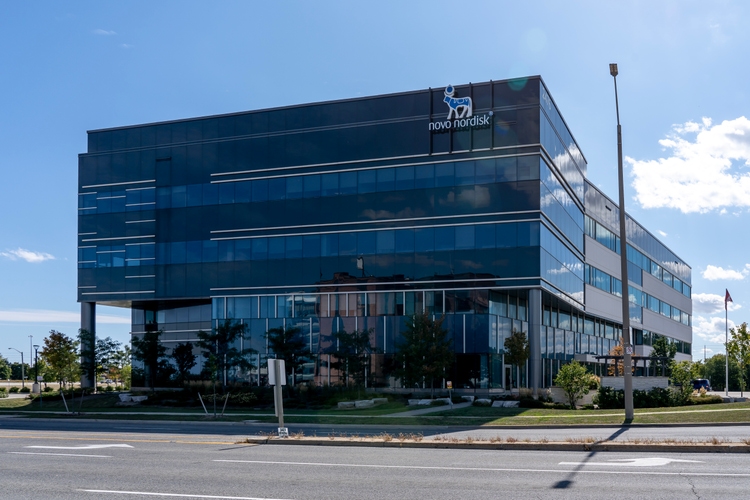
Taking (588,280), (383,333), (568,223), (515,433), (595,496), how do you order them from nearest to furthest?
1. (595,496)
2. (515,433)
3. (383,333)
4. (568,223)
5. (588,280)

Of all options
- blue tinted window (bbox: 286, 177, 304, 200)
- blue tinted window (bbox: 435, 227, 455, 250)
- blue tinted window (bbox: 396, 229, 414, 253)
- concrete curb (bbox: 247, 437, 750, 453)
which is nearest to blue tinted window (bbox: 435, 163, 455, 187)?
blue tinted window (bbox: 435, 227, 455, 250)

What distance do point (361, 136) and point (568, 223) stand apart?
16.3m

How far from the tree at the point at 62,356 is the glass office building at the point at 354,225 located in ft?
11.6

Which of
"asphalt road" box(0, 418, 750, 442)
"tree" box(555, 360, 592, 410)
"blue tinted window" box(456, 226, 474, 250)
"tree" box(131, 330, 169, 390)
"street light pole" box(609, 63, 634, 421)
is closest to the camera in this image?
"asphalt road" box(0, 418, 750, 442)

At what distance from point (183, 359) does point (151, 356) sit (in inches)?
92.6

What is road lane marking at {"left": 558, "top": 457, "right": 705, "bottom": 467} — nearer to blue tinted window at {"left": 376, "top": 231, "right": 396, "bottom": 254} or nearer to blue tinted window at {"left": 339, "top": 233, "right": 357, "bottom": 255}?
blue tinted window at {"left": 376, "top": 231, "right": 396, "bottom": 254}

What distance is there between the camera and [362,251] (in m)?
48.2

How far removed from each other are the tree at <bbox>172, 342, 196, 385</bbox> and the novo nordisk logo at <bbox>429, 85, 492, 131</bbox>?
80.4 feet

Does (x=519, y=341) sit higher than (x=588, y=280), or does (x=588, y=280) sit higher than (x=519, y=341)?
(x=588, y=280)

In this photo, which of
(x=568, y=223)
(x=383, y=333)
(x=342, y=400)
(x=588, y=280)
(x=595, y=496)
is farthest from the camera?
Answer: (x=588, y=280)

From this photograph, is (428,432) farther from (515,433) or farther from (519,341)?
(519,341)

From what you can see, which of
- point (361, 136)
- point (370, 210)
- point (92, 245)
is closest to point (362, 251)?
point (370, 210)

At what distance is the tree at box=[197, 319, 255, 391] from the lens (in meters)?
49.7

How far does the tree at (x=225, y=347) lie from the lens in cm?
4966
